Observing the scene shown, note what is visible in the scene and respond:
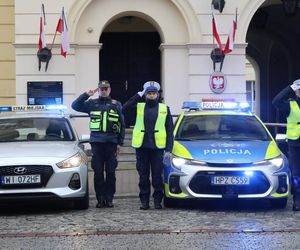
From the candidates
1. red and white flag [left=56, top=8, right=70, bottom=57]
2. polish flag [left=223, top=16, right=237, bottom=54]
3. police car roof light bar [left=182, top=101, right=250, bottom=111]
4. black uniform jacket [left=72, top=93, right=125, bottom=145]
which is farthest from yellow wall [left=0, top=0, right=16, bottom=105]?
black uniform jacket [left=72, top=93, right=125, bottom=145]

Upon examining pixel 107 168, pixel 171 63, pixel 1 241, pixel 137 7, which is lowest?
pixel 1 241

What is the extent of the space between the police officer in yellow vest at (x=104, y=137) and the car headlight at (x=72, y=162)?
0.37 m

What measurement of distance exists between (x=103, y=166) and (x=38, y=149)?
103cm

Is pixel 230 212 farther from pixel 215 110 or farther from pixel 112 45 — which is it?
pixel 112 45

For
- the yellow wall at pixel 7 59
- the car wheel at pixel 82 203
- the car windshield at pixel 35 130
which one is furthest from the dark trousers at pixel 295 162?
the yellow wall at pixel 7 59

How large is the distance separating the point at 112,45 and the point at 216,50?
177 inches

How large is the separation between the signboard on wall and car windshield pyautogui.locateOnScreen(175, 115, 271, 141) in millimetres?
A: 6108

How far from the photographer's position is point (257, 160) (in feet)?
27.4

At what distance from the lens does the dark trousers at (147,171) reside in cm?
877

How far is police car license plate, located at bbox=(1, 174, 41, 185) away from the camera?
8.05 meters

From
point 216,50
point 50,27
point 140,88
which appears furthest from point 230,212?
point 140,88

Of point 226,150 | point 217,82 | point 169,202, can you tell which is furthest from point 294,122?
point 217,82

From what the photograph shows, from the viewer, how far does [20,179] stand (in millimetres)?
8062

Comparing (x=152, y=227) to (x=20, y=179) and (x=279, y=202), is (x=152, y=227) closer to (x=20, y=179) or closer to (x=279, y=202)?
(x=20, y=179)
